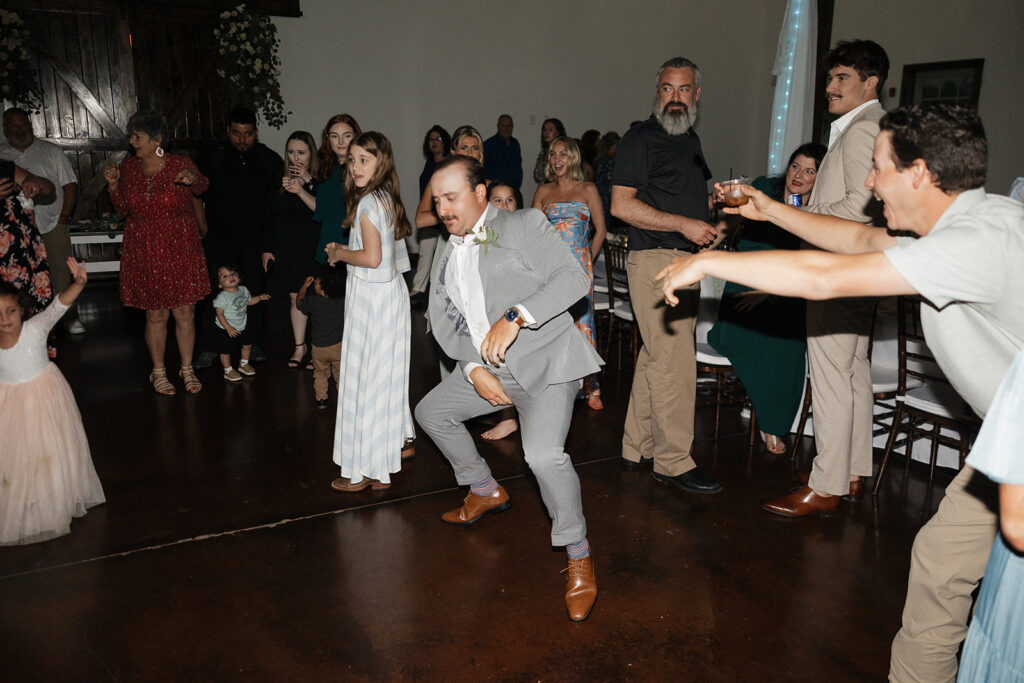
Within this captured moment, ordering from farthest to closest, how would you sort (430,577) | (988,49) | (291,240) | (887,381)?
(988,49) < (291,240) < (887,381) < (430,577)

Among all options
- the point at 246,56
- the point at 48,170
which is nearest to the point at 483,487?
the point at 48,170

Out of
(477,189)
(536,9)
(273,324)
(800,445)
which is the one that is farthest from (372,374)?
(536,9)

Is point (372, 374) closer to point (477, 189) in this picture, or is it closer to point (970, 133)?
point (477, 189)

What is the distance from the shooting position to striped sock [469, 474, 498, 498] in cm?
325

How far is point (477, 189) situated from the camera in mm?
2684

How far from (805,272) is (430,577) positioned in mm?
1909

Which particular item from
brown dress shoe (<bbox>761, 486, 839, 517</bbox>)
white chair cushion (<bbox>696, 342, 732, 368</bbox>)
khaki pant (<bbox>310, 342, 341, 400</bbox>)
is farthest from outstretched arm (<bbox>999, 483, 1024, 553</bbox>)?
khaki pant (<bbox>310, 342, 341, 400</bbox>)

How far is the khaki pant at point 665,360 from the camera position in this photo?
3.50 metres

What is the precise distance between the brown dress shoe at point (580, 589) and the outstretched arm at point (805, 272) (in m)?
1.30

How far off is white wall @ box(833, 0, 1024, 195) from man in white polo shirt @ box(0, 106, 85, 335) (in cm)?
919

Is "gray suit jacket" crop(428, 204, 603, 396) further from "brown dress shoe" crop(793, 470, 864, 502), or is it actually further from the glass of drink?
"brown dress shoe" crop(793, 470, 864, 502)

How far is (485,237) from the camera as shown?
266 cm

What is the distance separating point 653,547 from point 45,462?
2541 mm

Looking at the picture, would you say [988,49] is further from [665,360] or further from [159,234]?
[159,234]
